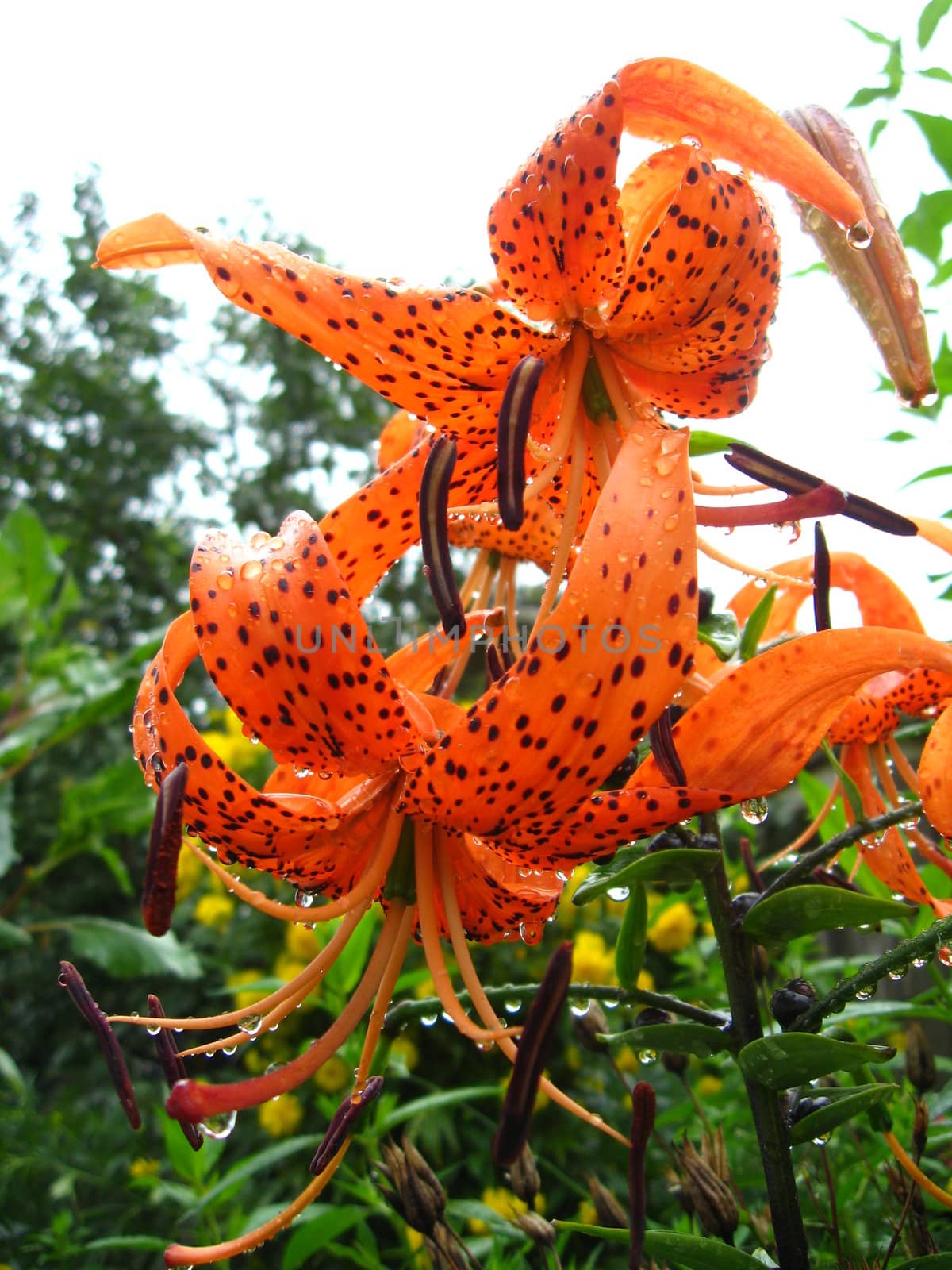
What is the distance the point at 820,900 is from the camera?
0.65 m

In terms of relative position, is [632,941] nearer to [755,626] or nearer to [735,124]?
[755,626]

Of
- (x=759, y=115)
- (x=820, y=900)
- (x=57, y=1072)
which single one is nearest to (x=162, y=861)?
(x=820, y=900)

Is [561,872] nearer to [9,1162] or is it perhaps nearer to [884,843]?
[884,843]

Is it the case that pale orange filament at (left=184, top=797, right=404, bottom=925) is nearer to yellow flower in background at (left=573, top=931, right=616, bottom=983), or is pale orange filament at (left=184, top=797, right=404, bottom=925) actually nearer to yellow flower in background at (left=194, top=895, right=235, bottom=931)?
yellow flower in background at (left=573, top=931, right=616, bottom=983)

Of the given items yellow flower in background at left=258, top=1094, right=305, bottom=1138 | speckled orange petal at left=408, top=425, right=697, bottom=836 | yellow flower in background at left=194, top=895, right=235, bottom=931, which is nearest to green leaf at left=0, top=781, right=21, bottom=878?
yellow flower in background at left=194, top=895, right=235, bottom=931

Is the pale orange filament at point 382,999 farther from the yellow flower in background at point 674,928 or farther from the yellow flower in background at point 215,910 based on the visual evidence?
the yellow flower in background at point 215,910

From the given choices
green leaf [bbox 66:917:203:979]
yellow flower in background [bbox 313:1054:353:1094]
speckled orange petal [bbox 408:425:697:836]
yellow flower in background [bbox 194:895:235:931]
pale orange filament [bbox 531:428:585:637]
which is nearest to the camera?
speckled orange petal [bbox 408:425:697:836]

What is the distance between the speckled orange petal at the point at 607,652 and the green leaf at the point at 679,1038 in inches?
7.3

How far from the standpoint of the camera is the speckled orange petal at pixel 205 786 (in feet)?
2.39

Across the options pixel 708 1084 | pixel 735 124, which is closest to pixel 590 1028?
pixel 735 124

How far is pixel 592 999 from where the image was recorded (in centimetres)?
81

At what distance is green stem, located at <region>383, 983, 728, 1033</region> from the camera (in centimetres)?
74

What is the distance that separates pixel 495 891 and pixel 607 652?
1.17 feet

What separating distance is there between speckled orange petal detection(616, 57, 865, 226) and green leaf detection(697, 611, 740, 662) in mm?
343
